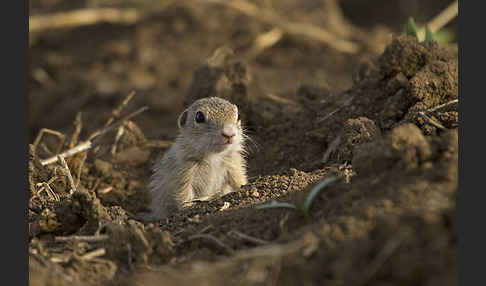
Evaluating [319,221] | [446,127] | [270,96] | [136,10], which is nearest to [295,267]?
[319,221]

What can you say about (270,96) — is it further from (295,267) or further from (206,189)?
(295,267)

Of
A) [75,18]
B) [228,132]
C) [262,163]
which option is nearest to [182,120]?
[228,132]

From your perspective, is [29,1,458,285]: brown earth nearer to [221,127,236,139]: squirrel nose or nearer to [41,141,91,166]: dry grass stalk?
[41,141,91,166]: dry grass stalk

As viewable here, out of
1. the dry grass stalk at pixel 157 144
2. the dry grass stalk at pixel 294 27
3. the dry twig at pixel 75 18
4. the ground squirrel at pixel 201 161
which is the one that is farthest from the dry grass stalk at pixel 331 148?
the dry twig at pixel 75 18

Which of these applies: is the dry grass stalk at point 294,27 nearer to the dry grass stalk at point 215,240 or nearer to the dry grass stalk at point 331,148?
the dry grass stalk at point 331,148

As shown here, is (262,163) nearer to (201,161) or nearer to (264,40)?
(201,161)

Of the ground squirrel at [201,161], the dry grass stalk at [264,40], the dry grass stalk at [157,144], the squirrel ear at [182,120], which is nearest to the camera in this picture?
the ground squirrel at [201,161]
